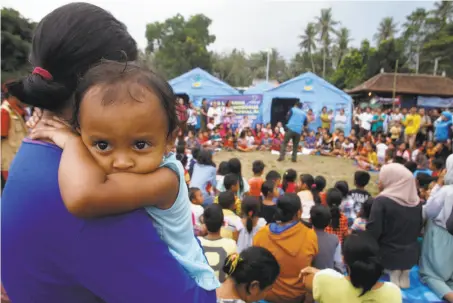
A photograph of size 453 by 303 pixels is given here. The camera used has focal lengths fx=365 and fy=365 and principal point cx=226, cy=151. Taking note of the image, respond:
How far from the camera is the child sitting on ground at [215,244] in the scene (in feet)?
8.91

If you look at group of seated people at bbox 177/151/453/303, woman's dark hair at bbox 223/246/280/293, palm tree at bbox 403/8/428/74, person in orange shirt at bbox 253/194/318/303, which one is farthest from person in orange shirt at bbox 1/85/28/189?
palm tree at bbox 403/8/428/74

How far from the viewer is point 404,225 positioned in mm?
3543

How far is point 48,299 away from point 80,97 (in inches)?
19.9

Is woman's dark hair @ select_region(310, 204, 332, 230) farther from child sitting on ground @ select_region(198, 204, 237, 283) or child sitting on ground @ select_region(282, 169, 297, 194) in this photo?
child sitting on ground @ select_region(282, 169, 297, 194)

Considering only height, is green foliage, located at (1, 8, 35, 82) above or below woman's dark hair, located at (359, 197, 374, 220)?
above

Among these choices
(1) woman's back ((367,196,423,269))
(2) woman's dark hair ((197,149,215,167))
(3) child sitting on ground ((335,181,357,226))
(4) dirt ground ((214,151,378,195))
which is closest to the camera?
(1) woman's back ((367,196,423,269))

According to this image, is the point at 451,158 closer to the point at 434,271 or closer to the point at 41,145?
the point at 434,271

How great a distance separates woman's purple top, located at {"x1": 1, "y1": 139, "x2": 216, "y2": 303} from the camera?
0.80 meters

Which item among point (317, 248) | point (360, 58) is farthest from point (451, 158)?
point (360, 58)

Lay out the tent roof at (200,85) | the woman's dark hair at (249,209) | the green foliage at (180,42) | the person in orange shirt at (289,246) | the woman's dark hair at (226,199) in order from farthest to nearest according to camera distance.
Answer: the green foliage at (180,42)
the tent roof at (200,85)
the woman's dark hair at (226,199)
the woman's dark hair at (249,209)
the person in orange shirt at (289,246)

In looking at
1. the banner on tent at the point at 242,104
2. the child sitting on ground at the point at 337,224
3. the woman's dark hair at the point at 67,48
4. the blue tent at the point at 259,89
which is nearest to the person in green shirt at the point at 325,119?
the blue tent at the point at 259,89

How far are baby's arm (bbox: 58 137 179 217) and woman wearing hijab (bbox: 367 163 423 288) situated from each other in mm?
3137

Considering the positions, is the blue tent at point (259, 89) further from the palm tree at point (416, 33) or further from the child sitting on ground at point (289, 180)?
the palm tree at point (416, 33)

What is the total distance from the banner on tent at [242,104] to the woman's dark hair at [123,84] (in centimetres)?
1275
